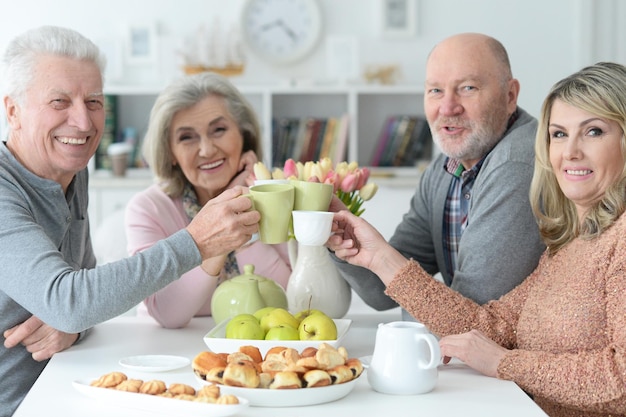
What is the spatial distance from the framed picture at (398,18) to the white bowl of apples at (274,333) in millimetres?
3644

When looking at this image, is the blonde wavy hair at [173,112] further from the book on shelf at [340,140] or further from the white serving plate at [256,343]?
the book on shelf at [340,140]

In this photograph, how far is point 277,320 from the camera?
5.75 feet

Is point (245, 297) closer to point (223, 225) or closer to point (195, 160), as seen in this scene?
point (223, 225)

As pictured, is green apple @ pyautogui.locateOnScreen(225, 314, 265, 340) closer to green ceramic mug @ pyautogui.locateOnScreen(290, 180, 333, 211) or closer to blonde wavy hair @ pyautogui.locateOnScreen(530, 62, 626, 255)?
green ceramic mug @ pyautogui.locateOnScreen(290, 180, 333, 211)

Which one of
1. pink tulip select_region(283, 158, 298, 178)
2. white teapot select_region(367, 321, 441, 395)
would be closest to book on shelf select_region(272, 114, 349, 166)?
pink tulip select_region(283, 158, 298, 178)

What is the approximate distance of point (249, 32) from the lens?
519cm

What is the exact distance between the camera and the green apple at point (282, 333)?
1703 mm

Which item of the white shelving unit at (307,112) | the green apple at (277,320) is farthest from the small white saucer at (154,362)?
the white shelving unit at (307,112)

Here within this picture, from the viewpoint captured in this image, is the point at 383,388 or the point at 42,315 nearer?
the point at 383,388

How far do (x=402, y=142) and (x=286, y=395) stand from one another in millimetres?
3859

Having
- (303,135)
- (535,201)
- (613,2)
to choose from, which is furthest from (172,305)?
(613,2)

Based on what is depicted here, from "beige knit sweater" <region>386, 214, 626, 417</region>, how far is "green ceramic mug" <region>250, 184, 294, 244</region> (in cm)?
29

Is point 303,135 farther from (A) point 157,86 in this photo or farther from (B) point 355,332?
(B) point 355,332

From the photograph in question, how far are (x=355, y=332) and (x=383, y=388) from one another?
1.82 ft
